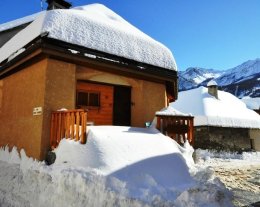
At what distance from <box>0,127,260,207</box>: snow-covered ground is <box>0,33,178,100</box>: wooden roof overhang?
7.02 ft

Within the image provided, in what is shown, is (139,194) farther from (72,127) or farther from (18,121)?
(18,121)

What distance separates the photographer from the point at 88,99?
373 inches

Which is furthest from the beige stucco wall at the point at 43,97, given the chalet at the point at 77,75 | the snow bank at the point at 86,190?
the snow bank at the point at 86,190

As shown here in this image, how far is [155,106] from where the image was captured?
33.2 ft

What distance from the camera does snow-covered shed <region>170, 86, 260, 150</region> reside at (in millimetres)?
23219

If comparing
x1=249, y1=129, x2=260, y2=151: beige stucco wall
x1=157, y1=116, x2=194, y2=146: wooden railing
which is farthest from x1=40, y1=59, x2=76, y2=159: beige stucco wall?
x1=249, y1=129, x2=260, y2=151: beige stucco wall

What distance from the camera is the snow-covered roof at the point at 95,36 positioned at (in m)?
7.51

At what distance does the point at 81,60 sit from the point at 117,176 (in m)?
3.79

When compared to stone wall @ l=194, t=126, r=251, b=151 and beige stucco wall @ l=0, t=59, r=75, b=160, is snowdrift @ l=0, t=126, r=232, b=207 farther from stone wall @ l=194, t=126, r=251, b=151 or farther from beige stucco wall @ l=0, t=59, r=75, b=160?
stone wall @ l=194, t=126, r=251, b=151

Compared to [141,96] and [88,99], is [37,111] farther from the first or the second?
[141,96]

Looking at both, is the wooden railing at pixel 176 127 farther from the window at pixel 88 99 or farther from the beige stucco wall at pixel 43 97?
the window at pixel 88 99

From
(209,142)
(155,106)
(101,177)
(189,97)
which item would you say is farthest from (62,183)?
(189,97)

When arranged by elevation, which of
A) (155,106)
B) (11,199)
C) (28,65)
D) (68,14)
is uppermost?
(68,14)

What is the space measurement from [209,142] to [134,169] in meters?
18.8
